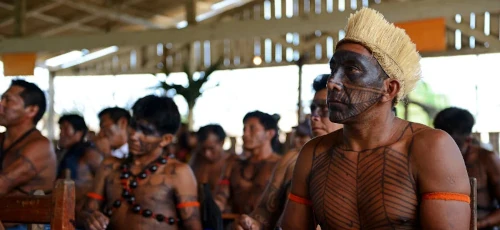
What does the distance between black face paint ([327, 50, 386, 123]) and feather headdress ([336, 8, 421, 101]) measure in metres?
0.03

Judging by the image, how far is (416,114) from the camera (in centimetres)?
1195

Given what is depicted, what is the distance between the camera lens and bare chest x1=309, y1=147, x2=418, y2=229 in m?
2.36

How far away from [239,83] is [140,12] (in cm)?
240

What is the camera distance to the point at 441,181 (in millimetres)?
2283

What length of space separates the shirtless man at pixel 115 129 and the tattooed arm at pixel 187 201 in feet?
11.2

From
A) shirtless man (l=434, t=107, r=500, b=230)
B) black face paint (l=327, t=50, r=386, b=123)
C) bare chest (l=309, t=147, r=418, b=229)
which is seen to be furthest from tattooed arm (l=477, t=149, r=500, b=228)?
black face paint (l=327, t=50, r=386, b=123)

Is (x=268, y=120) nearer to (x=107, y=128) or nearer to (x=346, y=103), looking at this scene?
(x=107, y=128)

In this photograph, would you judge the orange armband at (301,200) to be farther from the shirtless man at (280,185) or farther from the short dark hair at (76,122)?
the short dark hair at (76,122)

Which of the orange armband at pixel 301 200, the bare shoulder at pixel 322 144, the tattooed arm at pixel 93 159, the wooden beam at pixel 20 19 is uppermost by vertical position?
the wooden beam at pixel 20 19

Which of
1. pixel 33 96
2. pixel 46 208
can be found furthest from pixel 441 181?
pixel 33 96

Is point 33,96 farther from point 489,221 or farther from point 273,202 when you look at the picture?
point 489,221

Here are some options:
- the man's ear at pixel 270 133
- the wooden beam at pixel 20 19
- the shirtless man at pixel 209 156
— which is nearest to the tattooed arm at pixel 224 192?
the man's ear at pixel 270 133

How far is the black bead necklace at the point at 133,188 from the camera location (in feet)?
13.1

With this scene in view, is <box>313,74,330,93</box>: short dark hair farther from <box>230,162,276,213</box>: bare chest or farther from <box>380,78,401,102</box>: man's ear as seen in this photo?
<box>230,162,276,213</box>: bare chest
